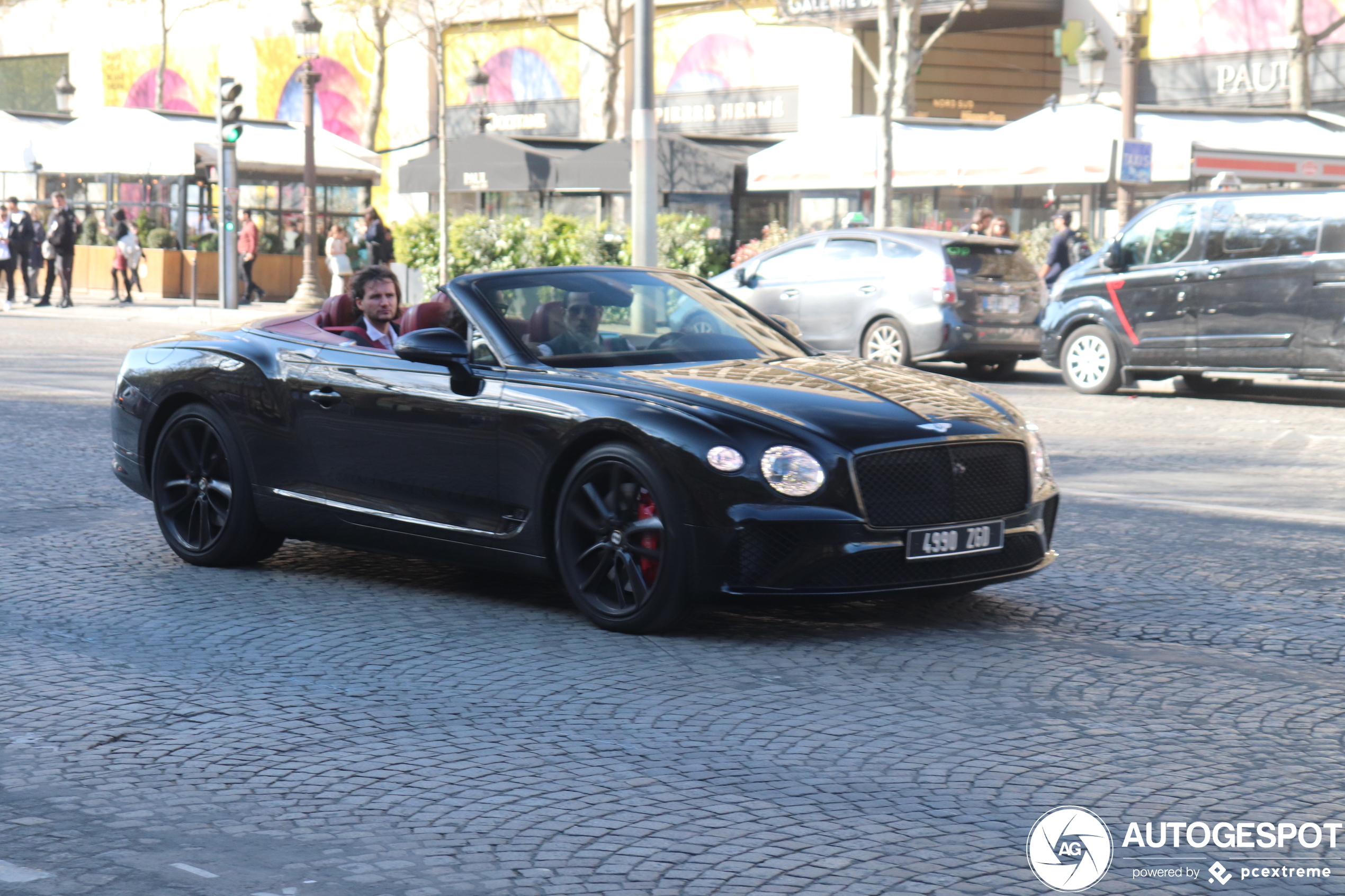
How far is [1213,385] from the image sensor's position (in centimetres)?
1845

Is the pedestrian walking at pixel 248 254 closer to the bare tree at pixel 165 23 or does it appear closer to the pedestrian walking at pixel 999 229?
the bare tree at pixel 165 23

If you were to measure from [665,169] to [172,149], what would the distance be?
8.85 m

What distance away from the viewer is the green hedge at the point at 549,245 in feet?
93.4

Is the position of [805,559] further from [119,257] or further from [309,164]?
[119,257]

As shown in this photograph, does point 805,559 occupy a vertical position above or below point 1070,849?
above

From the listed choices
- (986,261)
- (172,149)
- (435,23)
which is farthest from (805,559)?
(435,23)

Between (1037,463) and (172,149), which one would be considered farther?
(172,149)

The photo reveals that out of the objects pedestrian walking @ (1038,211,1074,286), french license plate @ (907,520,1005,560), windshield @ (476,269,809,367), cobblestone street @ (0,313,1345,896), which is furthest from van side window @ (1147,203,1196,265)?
french license plate @ (907,520,1005,560)

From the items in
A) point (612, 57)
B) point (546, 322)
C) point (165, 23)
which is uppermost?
point (165, 23)

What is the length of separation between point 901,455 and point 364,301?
119 inches

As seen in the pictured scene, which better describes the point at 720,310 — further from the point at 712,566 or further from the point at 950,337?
the point at 950,337

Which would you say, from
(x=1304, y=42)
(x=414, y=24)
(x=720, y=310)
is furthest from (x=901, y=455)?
(x=414, y=24)

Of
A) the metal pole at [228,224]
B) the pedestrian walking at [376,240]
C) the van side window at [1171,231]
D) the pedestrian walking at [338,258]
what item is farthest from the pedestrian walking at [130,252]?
the van side window at [1171,231]

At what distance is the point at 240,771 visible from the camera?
4.61m
